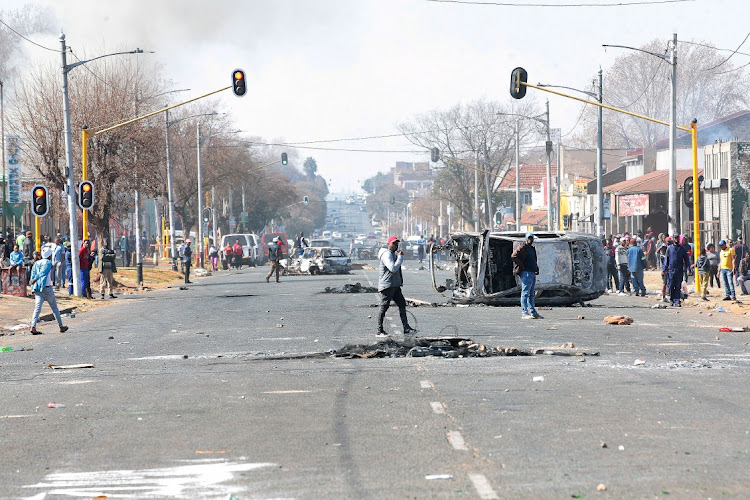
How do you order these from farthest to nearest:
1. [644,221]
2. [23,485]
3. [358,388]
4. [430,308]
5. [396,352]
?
[644,221]
[430,308]
[396,352]
[358,388]
[23,485]

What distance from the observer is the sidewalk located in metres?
24.0

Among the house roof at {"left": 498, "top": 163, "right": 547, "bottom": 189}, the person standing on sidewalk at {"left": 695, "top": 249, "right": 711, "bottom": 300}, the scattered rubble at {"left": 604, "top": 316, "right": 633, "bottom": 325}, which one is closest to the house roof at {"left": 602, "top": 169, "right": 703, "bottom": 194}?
the person standing on sidewalk at {"left": 695, "top": 249, "right": 711, "bottom": 300}

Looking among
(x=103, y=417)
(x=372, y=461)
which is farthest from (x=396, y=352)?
(x=372, y=461)

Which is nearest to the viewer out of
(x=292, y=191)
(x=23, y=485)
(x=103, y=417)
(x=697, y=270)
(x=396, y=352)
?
(x=23, y=485)

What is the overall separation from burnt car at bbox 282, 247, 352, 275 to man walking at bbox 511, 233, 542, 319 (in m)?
30.0

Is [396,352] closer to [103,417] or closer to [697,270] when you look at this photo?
[103,417]

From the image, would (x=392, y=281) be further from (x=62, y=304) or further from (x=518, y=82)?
(x=62, y=304)

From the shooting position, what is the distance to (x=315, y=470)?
7.82m

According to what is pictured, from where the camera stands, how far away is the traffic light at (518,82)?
3048 cm

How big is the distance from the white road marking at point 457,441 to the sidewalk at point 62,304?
533 inches

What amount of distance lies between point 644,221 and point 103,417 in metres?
55.8

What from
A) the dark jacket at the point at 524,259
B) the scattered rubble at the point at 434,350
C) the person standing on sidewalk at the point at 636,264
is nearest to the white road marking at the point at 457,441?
the scattered rubble at the point at 434,350

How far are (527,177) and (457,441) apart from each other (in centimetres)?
10730

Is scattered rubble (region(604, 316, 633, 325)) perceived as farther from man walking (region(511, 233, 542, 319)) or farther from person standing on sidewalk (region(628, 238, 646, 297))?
person standing on sidewalk (region(628, 238, 646, 297))
